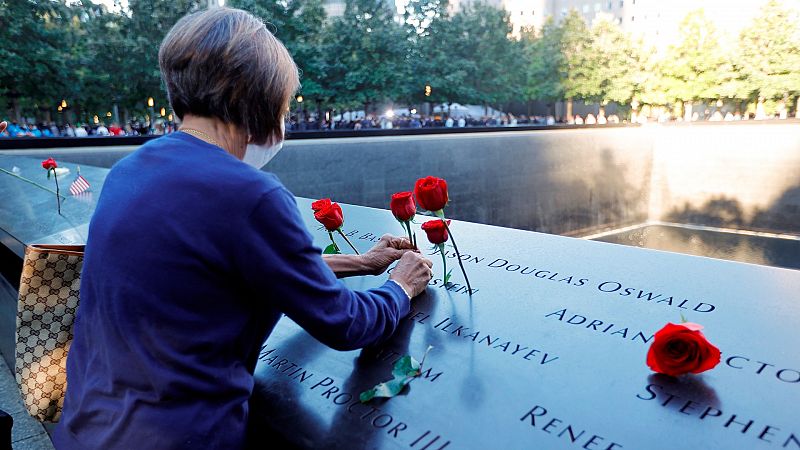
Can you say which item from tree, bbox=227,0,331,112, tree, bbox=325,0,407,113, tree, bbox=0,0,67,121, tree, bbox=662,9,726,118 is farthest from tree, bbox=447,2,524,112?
tree, bbox=0,0,67,121

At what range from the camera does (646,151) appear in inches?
907

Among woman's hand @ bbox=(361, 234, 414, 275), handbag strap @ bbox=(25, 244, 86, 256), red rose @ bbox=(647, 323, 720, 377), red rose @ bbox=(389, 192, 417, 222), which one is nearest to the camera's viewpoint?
red rose @ bbox=(647, 323, 720, 377)

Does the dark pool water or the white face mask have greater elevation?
the white face mask

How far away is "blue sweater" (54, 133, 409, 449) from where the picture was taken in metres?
1.15

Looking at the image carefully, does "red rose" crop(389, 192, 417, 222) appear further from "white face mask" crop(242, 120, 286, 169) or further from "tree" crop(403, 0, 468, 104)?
"tree" crop(403, 0, 468, 104)

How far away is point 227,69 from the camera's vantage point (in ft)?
4.02

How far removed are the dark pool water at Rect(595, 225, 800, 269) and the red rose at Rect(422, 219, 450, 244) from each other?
1932cm

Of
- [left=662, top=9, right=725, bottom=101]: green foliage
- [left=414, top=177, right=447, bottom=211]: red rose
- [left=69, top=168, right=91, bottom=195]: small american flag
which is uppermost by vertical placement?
[left=662, top=9, right=725, bottom=101]: green foliage

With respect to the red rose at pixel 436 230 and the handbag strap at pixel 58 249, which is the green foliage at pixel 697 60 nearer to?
the red rose at pixel 436 230

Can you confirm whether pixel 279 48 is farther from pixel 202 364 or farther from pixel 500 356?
pixel 500 356

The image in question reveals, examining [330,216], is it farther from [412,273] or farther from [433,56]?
[433,56]

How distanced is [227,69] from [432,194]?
32.2 inches

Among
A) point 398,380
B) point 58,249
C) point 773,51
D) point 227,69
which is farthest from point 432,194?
point 773,51

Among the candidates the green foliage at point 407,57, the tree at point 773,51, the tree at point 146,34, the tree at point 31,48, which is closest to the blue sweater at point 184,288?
the green foliage at point 407,57
